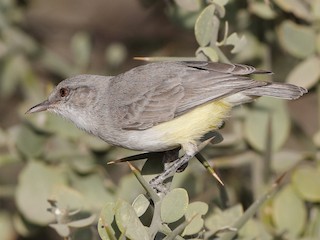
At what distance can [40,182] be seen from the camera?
481 cm

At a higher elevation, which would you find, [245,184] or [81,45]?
[81,45]


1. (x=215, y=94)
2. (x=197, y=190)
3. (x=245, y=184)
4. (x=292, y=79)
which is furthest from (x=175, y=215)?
(x=245, y=184)

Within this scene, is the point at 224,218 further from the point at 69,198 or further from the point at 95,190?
the point at 95,190

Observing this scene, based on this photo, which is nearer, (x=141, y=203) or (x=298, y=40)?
(x=141, y=203)

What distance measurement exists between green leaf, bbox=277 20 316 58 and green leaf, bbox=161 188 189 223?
1851 mm

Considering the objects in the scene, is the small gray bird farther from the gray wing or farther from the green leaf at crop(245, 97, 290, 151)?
the green leaf at crop(245, 97, 290, 151)

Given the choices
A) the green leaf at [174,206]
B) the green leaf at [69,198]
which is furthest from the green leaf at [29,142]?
the green leaf at [174,206]

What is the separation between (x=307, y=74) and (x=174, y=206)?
70.9 inches

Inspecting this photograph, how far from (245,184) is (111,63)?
4.24ft

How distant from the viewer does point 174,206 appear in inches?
129

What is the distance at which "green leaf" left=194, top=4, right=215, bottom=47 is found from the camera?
151 inches

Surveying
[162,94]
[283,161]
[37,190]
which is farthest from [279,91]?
[37,190]

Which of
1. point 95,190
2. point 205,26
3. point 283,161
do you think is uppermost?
point 205,26

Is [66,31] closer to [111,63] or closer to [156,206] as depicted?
[111,63]
